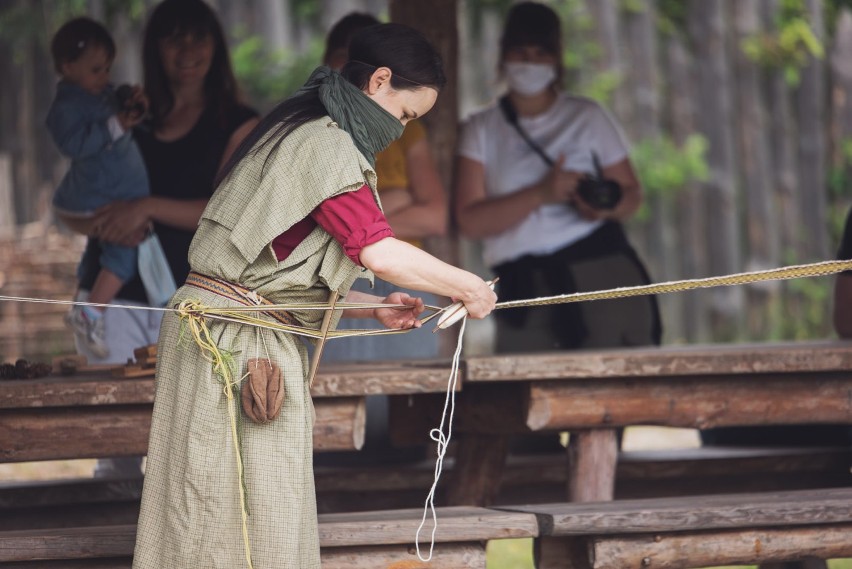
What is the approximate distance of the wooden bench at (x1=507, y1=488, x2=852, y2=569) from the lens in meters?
3.91

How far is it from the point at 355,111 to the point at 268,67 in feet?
24.8

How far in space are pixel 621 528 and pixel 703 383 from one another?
0.69 m

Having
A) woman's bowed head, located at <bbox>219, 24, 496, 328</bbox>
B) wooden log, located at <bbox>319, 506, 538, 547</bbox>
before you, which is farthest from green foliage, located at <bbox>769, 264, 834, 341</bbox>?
woman's bowed head, located at <bbox>219, 24, 496, 328</bbox>

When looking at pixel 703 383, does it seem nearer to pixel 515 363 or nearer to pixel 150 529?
pixel 515 363

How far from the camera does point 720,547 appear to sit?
4.06 m

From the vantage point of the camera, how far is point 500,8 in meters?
8.92

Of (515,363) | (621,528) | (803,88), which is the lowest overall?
(621,528)

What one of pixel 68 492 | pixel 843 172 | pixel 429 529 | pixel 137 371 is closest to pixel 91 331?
pixel 68 492

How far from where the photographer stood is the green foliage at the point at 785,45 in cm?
1018

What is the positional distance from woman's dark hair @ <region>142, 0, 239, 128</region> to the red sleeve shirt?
1.98 meters

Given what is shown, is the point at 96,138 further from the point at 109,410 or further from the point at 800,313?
the point at 800,313

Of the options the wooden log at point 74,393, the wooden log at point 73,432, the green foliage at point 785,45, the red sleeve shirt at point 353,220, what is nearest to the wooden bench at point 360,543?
the wooden log at point 73,432

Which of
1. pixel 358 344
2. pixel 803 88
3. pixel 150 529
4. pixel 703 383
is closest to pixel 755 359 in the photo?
pixel 703 383

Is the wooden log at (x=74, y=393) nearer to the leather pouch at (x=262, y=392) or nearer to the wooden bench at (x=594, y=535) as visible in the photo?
the wooden bench at (x=594, y=535)
